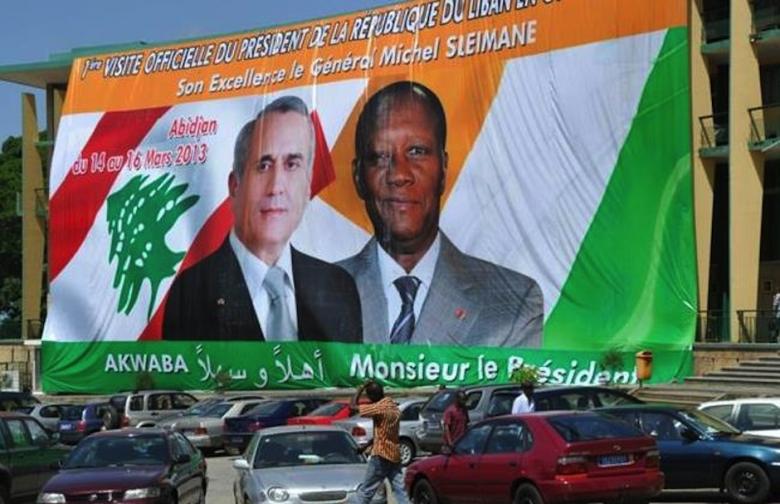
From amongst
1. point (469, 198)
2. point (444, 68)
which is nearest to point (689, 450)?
point (469, 198)

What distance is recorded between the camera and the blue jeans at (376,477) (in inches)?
612

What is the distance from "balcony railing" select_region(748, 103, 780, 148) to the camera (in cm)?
3838

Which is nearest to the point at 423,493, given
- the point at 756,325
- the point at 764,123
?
the point at 756,325

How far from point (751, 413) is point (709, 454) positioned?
8.63 ft

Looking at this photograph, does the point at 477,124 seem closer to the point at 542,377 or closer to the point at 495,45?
the point at 495,45

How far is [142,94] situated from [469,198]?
58.6 feet

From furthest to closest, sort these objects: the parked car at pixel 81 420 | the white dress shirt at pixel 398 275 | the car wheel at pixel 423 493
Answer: the white dress shirt at pixel 398 275, the parked car at pixel 81 420, the car wheel at pixel 423 493

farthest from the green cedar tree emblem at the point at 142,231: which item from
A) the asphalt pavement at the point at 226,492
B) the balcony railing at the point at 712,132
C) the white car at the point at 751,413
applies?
the white car at the point at 751,413

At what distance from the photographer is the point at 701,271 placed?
3931 cm

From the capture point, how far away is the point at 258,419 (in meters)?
32.2

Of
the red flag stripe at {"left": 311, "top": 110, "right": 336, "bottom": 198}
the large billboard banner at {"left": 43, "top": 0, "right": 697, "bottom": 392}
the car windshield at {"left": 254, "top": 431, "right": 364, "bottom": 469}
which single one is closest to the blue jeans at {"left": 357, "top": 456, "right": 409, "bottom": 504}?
the car windshield at {"left": 254, "top": 431, "right": 364, "bottom": 469}

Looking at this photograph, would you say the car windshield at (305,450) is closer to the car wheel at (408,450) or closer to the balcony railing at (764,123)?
the car wheel at (408,450)

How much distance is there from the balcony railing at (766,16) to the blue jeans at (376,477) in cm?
2630

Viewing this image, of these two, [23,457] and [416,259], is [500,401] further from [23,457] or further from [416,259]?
[416,259]
